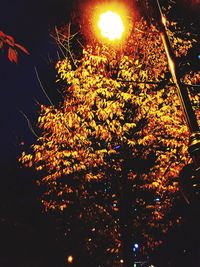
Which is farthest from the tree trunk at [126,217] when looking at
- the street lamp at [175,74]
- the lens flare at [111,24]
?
the street lamp at [175,74]

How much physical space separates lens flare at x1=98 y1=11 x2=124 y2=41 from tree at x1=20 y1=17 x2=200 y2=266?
3809mm

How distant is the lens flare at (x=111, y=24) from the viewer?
627 centimetres

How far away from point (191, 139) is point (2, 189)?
20.0 metres

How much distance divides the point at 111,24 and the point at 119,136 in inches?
190

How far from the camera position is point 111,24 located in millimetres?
6305

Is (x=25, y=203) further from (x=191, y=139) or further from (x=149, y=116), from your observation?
(x=191, y=139)

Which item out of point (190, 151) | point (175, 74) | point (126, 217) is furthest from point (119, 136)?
point (190, 151)

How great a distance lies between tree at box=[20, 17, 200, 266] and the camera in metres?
10.6

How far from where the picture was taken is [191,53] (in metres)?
14.1

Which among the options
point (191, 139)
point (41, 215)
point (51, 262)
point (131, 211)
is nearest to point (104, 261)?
point (51, 262)

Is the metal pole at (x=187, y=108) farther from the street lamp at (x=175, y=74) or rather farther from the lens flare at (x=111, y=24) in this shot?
the lens flare at (x=111, y=24)

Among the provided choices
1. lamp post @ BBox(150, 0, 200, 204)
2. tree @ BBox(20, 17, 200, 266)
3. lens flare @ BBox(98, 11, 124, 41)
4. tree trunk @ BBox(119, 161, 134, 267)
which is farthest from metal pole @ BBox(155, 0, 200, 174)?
tree trunk @ BBox(119, 161, 134, 267)

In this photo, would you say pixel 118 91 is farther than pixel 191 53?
No

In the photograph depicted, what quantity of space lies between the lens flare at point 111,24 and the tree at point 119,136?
3809mm
